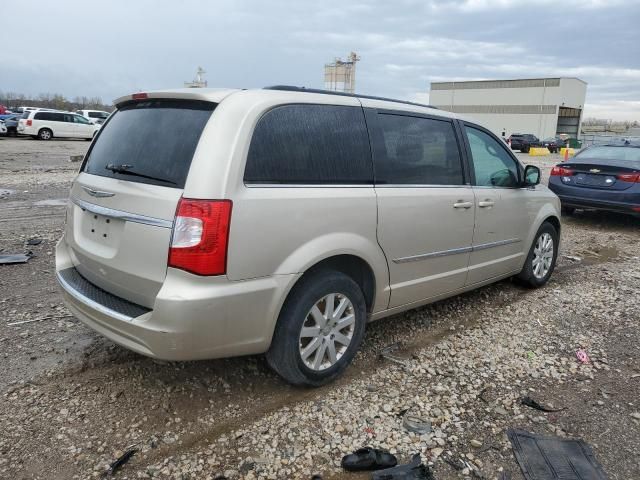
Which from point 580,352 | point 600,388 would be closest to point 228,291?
point 600,388

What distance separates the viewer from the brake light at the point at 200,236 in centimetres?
257

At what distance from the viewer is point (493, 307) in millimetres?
4969

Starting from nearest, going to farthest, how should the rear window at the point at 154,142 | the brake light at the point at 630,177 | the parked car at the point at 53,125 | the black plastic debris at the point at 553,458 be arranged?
the black plastic debris at the point at 553,458, the rear window at the point at 154,142, the brake light at the point at 630,177, the parked car at the point at 53,125

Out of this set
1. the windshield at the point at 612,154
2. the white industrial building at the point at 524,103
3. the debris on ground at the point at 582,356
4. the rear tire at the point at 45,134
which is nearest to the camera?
the debris on ground at the point at 582,356

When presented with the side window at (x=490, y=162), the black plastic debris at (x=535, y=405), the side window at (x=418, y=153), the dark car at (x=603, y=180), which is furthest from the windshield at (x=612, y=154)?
the black plastic debris at (x=535, y=405)

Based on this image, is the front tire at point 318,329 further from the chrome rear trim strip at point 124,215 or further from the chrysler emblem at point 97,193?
the chrysler emblem at point 97,193

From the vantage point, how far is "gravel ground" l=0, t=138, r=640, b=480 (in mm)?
2672

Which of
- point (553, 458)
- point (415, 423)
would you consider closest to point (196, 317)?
point (415, 423)

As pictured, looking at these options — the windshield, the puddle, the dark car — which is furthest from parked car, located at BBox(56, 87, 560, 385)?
the windshield

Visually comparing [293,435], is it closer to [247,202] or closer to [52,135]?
[247,202]

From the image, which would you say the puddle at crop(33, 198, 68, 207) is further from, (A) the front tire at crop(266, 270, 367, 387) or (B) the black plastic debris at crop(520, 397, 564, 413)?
(B) the black plastic debris at crop(520, 397, 564, 413)

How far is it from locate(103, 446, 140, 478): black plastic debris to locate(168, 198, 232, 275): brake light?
40.0 inches

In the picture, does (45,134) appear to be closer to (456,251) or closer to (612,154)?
(612,154)

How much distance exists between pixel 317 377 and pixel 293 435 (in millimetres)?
461
